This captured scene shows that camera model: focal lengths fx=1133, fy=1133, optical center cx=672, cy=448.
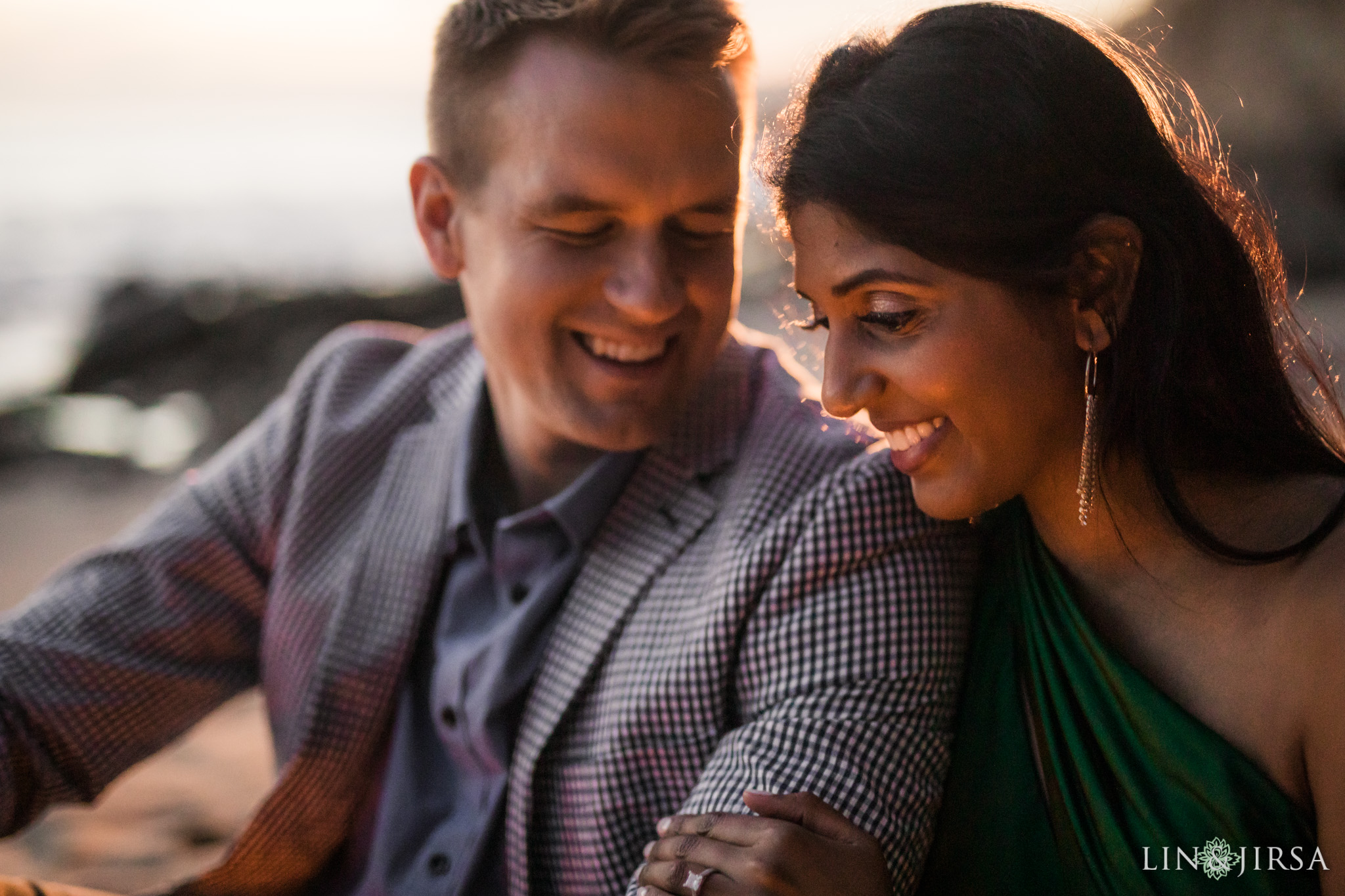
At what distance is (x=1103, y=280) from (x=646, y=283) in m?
0.74

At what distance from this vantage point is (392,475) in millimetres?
2338

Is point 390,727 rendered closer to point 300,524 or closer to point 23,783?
point 300,524

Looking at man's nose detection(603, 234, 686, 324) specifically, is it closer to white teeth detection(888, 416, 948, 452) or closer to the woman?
the woman

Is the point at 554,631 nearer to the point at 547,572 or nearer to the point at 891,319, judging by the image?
the point at 547,572

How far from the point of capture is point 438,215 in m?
2.32

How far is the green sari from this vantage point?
4.79 ft

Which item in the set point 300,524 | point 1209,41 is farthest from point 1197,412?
point 1209,41

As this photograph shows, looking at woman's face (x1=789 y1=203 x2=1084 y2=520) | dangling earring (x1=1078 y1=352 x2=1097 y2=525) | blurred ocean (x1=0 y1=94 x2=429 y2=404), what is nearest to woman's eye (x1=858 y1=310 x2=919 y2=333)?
woman's face (x1=789 y1=203 x2=1084 y2=520)

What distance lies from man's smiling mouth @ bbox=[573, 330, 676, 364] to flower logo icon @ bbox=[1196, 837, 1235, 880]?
114 cm

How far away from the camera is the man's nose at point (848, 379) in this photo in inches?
63.1

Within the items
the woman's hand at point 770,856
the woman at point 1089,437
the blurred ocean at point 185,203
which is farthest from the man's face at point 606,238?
the blurred ocean at point 185,203

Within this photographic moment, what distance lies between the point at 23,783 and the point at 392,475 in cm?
86

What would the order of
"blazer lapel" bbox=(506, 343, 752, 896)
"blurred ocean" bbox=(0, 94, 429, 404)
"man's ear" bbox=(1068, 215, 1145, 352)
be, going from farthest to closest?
"blurred ocean" bbox=(0, 94, 429, 404) → "blazer lapel" bbox=(506, 343, 752, 896) → "man's ear" bbox=(1068, 215, 1145, 352)

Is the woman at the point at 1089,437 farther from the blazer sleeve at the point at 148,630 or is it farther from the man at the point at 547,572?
the blazer sleeve at the point at 148,630
